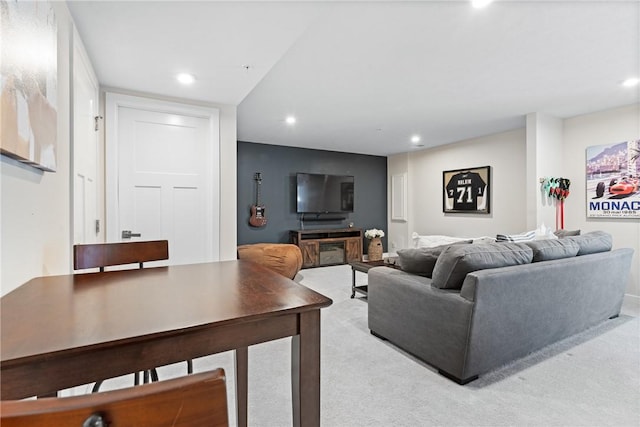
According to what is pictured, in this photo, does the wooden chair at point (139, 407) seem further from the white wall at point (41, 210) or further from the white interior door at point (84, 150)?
the white interior door at point (84, 150)

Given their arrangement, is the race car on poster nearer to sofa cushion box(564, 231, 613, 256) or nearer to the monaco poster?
the monaco poster

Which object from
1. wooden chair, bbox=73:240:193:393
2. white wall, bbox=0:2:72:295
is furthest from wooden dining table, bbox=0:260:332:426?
wooden chair, bbox=73:240:193:393

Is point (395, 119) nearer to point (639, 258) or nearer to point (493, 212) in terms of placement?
point (493, 212)

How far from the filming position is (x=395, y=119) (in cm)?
417

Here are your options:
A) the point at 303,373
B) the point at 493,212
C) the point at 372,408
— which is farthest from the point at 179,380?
the point at 493,212

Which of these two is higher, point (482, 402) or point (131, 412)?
point (131, 412)

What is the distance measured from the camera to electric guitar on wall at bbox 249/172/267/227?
5.56 meters

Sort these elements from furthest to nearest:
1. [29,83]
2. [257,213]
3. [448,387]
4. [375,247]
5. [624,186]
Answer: [375,247] < [257,213] < [624,186] < [448,387] < [29,83]

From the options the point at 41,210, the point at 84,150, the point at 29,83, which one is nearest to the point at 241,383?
the point at 41,210

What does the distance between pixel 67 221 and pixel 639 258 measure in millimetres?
5286

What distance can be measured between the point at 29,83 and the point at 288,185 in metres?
4.96

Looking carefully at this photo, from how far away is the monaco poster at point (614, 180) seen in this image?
3428 millimetres

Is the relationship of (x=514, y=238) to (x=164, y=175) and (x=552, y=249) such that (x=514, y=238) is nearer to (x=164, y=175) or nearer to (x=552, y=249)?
(x=552, y=249)

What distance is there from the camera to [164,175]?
2.88m
